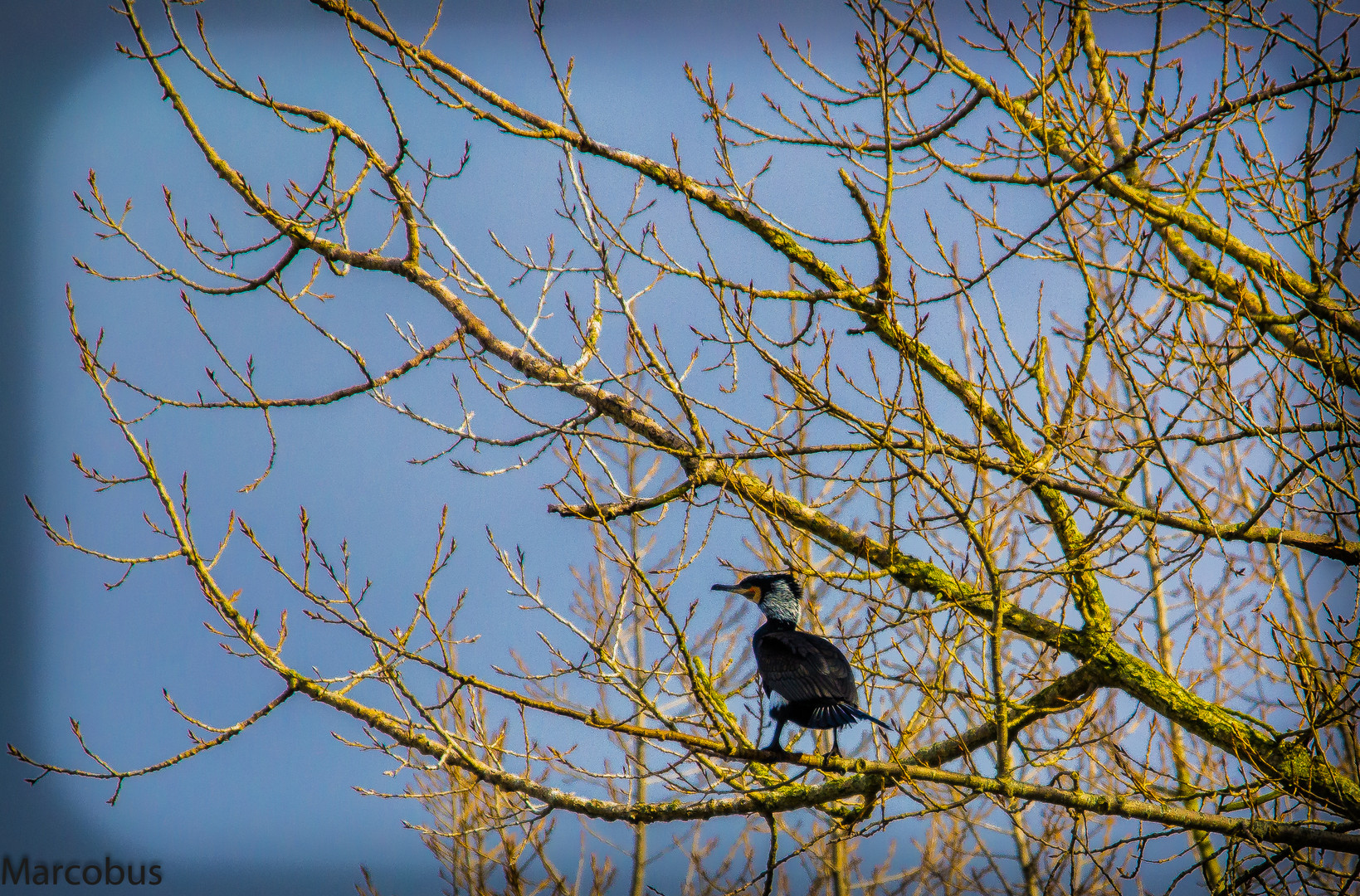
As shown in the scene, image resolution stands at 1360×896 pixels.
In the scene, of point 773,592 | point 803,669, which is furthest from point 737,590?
point 803,669

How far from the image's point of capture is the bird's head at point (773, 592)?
4.80 meters

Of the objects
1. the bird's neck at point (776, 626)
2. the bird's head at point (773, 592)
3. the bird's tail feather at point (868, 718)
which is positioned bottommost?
the bird's tail feather at point (868, 718)

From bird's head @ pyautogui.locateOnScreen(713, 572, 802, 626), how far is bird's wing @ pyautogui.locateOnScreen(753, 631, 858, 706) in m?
0.35

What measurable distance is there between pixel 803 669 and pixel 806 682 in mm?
74

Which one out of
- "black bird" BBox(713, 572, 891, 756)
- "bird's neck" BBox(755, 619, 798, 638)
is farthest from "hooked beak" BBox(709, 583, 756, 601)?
"black bird" BBox(713, 572, 891, 756)

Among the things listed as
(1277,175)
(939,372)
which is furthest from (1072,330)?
(1277,175)

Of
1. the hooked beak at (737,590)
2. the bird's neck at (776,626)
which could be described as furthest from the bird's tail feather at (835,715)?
the hooked beak at (737,590)

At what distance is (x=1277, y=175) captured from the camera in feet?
13.7

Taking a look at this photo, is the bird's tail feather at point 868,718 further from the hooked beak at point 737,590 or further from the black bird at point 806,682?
the hooked beak at point 737,590

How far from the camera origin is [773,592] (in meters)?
4.88

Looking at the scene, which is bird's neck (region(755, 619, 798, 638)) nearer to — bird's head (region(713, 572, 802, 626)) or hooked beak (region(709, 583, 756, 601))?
bird's head (region(713, 572, 802, 626))

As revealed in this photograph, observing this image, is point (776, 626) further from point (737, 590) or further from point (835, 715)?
point (835, 715)

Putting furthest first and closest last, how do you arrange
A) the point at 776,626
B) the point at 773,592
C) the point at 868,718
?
the point at 773,592, the point at 776,626, the point at 868,718

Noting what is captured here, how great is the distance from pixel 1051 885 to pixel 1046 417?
200 cm
